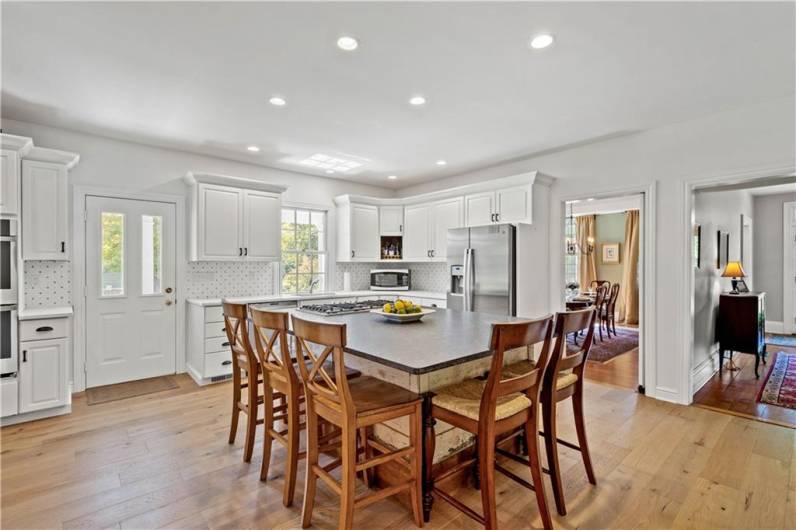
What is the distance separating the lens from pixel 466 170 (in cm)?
552

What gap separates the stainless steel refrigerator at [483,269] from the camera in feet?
14.9

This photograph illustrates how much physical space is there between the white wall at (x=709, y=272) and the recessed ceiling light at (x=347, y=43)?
3.87 m

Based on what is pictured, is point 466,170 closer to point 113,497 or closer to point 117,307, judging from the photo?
point 117,307

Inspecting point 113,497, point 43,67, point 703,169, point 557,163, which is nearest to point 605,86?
point 703,169

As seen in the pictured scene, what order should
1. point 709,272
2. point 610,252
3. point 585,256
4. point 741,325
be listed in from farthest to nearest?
point 585,256 < point 610,252 < point 709,272 < point 741,325

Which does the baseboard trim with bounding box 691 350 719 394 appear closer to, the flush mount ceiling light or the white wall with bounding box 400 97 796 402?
the white wall with bounding box 400 97 796 402

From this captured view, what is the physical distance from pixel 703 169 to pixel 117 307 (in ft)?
19.3

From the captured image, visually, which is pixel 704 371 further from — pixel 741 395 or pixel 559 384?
pixel 559 384

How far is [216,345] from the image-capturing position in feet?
14.1

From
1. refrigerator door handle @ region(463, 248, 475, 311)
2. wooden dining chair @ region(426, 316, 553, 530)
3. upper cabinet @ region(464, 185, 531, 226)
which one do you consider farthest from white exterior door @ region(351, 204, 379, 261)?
wooden dining chair @ region(426, 316, 553, 530)

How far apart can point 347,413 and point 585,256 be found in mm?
8542

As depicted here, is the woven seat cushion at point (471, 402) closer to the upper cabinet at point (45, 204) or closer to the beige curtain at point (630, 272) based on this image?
the upper cabinet at point (45, 204)

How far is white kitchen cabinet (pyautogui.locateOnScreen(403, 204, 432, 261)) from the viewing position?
575cm

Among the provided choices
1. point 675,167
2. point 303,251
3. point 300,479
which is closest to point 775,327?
point 675,167
